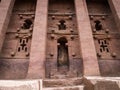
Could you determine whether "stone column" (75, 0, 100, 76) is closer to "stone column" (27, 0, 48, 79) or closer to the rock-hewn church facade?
the rock-hewn church facade

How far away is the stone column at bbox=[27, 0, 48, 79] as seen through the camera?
5.67 meters

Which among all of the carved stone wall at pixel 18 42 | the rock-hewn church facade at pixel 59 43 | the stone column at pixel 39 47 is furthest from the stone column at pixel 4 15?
the stone column at pixel 39 47

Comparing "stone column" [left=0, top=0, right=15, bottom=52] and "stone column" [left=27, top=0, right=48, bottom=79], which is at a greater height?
"stone column" [left=0, top=0, right=15, bottom=52]

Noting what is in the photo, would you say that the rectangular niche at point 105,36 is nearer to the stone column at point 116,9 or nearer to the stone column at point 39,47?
the stone column at point 116,9

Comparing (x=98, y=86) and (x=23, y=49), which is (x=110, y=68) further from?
(x=98, y=86)

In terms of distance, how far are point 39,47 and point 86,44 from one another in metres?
1.52

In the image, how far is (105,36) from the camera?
7.70m

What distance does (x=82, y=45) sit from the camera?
646 cm

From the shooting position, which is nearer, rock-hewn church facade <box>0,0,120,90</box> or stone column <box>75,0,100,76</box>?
stone column <box>75,0,100,76</box>

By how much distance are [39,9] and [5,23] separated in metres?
1.52

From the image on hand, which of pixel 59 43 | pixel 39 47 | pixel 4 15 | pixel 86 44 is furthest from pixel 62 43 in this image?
pixel 4 15

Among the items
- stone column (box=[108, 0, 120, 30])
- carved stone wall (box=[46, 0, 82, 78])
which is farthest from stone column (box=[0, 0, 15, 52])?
stone column (box=[108, 0, 120, 30])

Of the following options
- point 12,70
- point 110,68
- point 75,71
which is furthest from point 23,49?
point 110,68

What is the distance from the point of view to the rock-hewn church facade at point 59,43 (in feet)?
20.0
